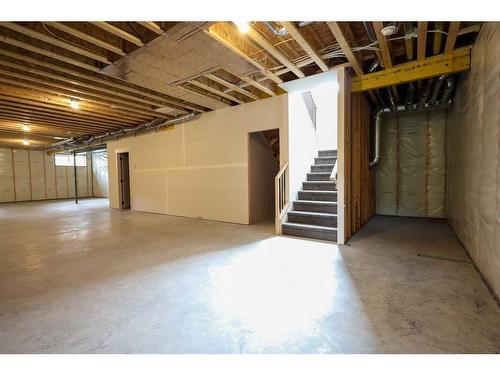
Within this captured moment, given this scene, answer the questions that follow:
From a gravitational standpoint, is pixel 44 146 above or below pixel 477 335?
above

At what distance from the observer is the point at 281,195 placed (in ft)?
13.8

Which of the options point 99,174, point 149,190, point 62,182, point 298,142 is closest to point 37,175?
point 62,182

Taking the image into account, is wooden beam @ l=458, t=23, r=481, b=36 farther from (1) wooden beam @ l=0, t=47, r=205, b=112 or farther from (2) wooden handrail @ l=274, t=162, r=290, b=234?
(1) wooden beam @ l=0, t=47, r=205, b=112

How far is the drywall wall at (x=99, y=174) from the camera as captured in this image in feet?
41.7

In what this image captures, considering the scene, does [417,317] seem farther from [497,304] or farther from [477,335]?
[497,304]

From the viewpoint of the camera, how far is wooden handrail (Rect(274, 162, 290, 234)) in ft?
13.2

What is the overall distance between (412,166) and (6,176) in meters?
15.6

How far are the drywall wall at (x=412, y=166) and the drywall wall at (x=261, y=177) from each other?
2.68 meters

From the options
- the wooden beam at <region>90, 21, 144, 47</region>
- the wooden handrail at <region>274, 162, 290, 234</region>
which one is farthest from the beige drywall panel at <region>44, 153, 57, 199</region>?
the wooden handrail at <region>274, 162, 290, 234</region>

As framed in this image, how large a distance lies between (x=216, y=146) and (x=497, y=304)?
4941 millimetres

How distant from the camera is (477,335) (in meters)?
1.46

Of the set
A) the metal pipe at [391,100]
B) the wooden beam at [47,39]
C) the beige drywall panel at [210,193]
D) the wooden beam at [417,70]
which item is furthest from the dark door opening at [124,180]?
the metal pipe at [391,100]
